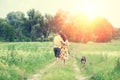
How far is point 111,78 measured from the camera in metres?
20.8

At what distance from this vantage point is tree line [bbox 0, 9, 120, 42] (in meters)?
120

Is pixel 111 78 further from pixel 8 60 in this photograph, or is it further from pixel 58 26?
pixel 58 26

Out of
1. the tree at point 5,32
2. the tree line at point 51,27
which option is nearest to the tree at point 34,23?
the tree line at point 51,27

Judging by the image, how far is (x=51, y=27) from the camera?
132000 mm

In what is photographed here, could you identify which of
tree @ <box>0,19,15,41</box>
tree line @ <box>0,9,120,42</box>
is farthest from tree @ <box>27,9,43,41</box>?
tree @ <box>0,19,15,41</box>

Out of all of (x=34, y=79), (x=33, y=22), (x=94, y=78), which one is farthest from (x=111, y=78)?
(x=33, y=22)

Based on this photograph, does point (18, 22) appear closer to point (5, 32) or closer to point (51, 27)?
point (51, 27)

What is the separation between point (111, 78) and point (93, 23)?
12566 cm

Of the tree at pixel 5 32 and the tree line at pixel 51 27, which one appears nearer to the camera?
the tree at pixel 5 32

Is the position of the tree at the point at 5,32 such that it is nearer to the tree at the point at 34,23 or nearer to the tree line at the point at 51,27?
the tree line at the point at 51,27

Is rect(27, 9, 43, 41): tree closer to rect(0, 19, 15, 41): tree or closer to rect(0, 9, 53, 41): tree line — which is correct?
rect(0, 9, 53, 41): tree line

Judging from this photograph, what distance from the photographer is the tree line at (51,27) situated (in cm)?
11987

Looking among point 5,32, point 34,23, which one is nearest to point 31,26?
point 34,23

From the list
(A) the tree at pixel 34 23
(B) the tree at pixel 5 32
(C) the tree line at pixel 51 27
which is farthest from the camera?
(A) the tree at pixel 34 23
